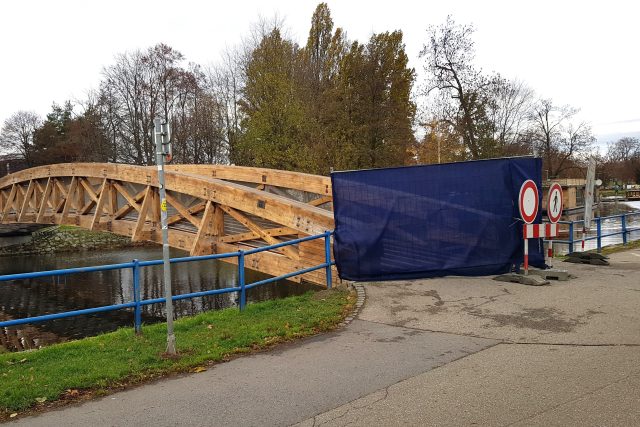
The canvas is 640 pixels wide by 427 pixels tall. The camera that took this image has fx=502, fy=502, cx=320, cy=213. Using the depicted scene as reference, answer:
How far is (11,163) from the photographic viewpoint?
6275 centimetres

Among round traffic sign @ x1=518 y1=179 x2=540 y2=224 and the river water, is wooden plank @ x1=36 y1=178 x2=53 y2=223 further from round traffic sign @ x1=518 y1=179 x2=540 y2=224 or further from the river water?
round traffic sign @ x1=518 y1=179 x2=540 y2=224

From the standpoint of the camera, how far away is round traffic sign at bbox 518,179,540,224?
28.3 feet

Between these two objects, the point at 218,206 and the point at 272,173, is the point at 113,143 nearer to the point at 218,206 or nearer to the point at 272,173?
the point at 272,173

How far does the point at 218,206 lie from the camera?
1194cm

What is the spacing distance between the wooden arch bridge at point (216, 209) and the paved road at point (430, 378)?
323cm

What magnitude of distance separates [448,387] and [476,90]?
2695 cm

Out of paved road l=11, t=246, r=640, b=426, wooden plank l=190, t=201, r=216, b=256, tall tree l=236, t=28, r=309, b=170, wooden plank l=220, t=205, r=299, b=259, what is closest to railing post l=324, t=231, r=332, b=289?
wooden plank l=220, t=205, r=299, b=259

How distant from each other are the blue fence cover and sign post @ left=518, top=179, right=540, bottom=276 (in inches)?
18.8

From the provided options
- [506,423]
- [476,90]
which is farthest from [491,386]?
[476,90]

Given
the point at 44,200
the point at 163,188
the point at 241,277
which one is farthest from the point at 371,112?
the point at 163,188

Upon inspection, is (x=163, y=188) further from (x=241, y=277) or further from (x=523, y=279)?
(x=523, y=279)

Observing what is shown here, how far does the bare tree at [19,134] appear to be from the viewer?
59.1 metres

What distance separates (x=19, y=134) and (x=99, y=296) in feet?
169

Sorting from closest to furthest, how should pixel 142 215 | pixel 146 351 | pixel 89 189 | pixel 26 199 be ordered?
pixel 146 351, pixel 142 215, pixel 89 189, pixel 26 199
